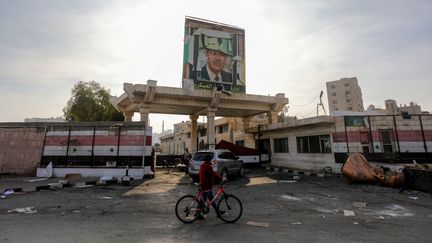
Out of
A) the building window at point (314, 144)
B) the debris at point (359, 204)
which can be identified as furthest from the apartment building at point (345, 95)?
the debris at point (359, 204)

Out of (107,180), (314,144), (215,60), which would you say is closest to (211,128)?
(215,60)

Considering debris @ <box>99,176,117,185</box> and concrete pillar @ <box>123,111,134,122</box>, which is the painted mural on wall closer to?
concrete pillar @ <box>123,111,134,122</box>

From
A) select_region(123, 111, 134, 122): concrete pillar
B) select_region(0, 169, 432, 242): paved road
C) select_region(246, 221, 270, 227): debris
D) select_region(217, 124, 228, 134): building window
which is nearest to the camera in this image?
select_region(0, 169, 432, 242): paved road

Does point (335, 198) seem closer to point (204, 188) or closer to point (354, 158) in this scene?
point (354, 158)

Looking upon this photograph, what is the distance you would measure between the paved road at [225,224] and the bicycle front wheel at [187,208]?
0.19 meters

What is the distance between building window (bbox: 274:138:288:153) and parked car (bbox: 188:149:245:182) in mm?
8503

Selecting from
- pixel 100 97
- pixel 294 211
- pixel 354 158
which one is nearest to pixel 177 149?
pixel 100 97

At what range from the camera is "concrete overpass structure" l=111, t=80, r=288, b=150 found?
65.9ft

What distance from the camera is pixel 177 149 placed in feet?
178

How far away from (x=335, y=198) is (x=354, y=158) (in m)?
5.03

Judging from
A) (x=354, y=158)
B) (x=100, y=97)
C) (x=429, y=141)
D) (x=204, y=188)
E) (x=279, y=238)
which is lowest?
(x=279, y=238)

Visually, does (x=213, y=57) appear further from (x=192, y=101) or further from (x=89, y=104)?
(x=89, y=104)

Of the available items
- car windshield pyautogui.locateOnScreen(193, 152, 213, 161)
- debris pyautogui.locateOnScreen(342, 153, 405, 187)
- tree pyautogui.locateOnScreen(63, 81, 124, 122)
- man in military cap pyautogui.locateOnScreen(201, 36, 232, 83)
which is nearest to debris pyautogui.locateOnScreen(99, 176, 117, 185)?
car windshield pyautogui.locateOnScreen(193, 152, 213, 161)

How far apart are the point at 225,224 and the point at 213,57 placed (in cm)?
1982
